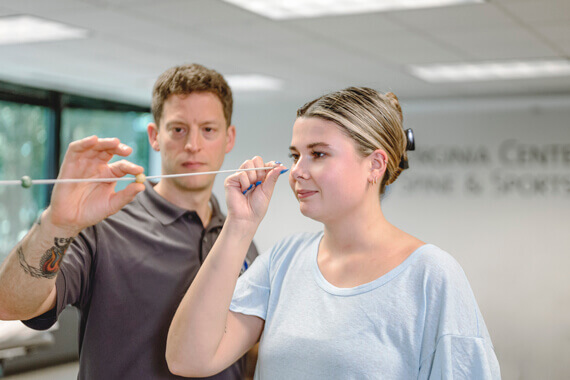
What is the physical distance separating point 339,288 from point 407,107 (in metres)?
6.86

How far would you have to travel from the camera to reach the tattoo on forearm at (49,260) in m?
1.34

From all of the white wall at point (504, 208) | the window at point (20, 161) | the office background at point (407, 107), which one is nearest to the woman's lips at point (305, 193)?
the office background at point (407, 107)

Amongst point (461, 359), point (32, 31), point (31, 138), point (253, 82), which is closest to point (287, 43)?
point (32, 31)

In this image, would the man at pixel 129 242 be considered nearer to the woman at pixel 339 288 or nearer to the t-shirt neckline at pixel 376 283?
the woman at pixel 339 288

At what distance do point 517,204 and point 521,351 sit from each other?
1655 mm

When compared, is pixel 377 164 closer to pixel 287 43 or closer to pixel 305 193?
pixel 305 193

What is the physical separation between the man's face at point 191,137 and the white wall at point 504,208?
18.0 feet

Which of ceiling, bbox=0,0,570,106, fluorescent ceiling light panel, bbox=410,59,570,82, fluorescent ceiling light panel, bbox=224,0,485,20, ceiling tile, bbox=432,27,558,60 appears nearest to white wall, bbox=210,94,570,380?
ceiling, bbox=0,0,570,106

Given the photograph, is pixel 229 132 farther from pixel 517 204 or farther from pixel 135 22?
pixel 517 204

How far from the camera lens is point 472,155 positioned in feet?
25.3

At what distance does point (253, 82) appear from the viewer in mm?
6988

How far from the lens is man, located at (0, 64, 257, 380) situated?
133 centimetres

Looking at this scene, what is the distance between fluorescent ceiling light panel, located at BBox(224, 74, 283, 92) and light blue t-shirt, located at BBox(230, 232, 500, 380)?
199 inches

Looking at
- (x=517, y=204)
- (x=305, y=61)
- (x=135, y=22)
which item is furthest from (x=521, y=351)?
(x=135, y=22)
